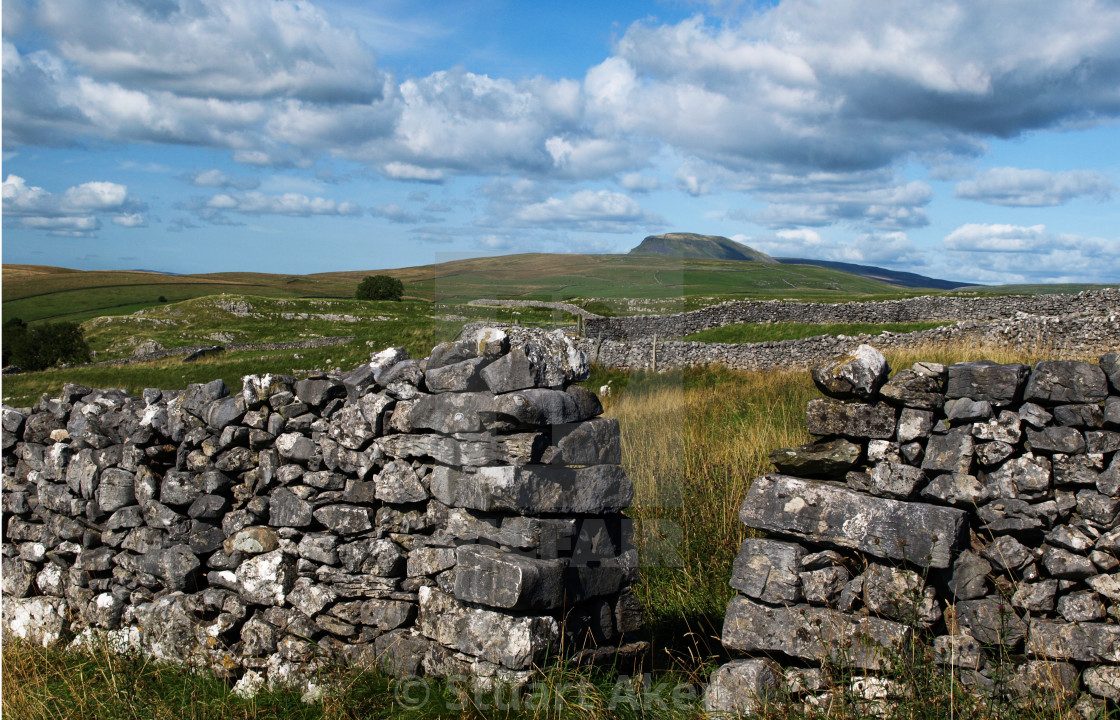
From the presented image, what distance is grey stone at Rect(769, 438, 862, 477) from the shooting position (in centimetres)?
400

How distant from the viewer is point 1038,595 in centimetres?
341

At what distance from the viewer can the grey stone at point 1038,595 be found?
11.2ft

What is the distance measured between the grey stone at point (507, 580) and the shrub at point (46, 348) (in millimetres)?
36142

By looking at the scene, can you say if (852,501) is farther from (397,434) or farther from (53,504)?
(53,504)

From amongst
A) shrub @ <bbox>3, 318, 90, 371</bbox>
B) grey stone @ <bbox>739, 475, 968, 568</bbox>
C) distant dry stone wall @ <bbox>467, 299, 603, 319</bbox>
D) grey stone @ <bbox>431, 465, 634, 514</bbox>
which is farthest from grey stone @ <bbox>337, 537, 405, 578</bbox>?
shrub @ <bbox>3, 318, 90, 371</bbox>

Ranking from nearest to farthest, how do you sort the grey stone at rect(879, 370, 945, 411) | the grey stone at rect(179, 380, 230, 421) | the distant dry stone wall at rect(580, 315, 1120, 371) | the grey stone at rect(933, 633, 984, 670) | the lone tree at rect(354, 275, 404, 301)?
the grey stone at rect(933, 633, 984, 670)
the grey stone at rect(879, 370, 945, 411)
the grey stone at rect(179, 380, 230, 421)
the distant dry stone wall at rect(580, 315, 1120, 371)
the lone tree at rect(354, 275, 404, 301)

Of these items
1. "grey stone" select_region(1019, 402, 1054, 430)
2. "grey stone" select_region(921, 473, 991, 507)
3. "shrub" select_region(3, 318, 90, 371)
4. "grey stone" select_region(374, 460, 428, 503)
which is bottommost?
"shrub" select_region(3, 318, 90, 371)

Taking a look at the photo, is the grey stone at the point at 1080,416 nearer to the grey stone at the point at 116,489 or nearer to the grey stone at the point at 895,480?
the grey stone at the point at 895,480

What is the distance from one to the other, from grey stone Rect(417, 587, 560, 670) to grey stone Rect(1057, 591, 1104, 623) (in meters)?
2.54

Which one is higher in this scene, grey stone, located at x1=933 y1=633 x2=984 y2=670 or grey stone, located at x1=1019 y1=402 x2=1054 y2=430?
grey stone, located at x1=1019 y1=402 x2=1054 y2=430

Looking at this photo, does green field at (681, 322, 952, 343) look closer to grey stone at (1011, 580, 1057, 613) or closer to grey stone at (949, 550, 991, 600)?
grey stone at (949, 550, 991, 600)

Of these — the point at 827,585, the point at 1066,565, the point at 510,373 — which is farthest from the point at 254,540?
the point at 1066,565

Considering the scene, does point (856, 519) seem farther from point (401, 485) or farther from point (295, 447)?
point (295, 447)

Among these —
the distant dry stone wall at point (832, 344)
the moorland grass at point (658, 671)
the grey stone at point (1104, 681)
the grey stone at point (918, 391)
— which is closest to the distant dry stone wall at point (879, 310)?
the distant dry stone wall at point (832, 344)
